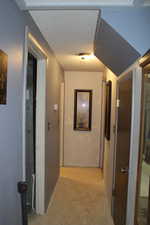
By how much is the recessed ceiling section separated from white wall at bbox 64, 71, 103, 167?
166cm

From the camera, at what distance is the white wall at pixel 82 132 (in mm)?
4371

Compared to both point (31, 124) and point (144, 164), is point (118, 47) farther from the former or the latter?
point (31, 124)

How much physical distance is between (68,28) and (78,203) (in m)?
2.51

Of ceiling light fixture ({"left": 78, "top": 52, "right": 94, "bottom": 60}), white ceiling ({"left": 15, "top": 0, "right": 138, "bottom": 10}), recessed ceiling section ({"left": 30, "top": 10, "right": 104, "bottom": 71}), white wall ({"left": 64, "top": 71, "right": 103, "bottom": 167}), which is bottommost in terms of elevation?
white wall ({"left": 64, "top": 71, "right": 103, "bottom": 167})

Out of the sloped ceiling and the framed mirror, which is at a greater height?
the sloped ceiling

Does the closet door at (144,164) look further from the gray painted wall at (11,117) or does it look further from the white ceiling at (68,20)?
the gray painted wall at (11,117)

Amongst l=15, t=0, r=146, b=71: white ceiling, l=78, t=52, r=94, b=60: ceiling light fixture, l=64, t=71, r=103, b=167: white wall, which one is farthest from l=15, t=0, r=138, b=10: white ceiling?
l=64, t=71, r=103, b=167: white wall

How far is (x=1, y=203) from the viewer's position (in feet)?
3.98

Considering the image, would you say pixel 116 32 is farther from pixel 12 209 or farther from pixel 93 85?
pixel 93 85

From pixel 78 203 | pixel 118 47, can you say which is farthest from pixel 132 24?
pixel 78 203

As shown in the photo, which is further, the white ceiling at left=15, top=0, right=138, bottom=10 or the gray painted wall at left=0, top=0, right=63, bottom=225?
the white ceiling at left=15, top=0, right=138, bottom=10

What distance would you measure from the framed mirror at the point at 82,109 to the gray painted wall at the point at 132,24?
114 inches

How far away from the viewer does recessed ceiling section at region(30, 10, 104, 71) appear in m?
1.64

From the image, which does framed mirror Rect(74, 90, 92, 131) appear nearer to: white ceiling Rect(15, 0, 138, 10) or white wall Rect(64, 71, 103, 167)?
white wall Rect(64, 71, 103, 167)
